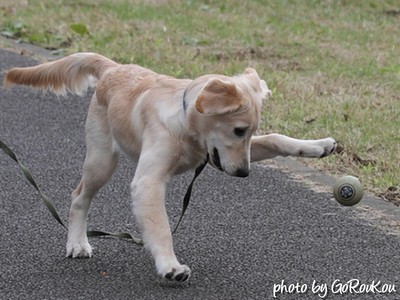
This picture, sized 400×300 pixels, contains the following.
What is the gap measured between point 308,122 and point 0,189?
2.38 meters

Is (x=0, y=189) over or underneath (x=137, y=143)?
underneath

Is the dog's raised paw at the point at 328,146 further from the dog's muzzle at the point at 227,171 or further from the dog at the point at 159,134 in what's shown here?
the dog's muzzle at the point at 227,171

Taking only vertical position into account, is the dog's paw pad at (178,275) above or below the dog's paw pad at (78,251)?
above

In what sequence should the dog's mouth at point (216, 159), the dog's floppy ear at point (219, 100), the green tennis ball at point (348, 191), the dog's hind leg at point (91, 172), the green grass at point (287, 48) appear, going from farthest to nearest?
the green grass at point (287, 48)
the green tennis ball at point (348, 191)
the dog's hind leg at point (91, 172)
the dog's mouth at point (216, 159)
the dog's floppy ear at point (219, 100)

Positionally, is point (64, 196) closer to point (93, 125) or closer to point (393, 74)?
point (93, 125)

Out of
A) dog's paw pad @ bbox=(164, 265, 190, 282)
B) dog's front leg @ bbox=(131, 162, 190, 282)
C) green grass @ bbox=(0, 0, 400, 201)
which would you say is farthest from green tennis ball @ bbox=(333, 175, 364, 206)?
dog's paw pad @ bbox=(164, 265, 190, 282)

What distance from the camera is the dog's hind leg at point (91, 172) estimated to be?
4.96 meters

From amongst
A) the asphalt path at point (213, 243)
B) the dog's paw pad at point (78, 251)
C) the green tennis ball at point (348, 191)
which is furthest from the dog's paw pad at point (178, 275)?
the green tennis ball at point (348, 191)

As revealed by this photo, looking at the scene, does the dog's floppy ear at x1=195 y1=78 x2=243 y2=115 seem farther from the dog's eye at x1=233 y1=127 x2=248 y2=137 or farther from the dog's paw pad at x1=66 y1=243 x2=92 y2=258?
the dog's paw pad at x1=66 y1=243 x2=92 y2=258

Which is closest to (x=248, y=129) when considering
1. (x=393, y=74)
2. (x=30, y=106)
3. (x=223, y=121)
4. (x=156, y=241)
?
(x=223, y=121)

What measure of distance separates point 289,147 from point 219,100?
1.82 ft

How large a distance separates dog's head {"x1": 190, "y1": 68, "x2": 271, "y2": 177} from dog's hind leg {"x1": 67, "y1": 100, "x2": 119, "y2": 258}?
0.62 m

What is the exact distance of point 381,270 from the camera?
480 centimetres

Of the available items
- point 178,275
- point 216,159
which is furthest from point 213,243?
point 178,275
